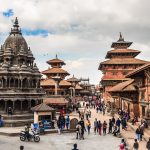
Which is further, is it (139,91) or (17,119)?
(17,119)

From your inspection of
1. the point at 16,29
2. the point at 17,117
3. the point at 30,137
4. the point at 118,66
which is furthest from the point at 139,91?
the point at 118,66

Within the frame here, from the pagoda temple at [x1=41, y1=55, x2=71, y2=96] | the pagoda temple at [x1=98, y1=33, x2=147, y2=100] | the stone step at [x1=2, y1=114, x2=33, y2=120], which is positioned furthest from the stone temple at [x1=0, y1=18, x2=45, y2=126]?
the pagoda temple at [x1=98, y1=33, x2=147, y2=100]

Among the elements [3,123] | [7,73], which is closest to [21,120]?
[3,123]

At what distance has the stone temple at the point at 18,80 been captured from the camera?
112 feet

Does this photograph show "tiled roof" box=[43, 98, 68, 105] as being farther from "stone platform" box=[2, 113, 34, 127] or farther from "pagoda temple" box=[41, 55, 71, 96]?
"stone platform" box=[2, 113, 34, 127]

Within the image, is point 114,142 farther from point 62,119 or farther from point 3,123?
point 3,123

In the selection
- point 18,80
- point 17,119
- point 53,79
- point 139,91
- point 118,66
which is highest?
point 118,66

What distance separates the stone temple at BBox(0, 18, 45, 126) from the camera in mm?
34031

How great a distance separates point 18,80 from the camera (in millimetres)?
34938

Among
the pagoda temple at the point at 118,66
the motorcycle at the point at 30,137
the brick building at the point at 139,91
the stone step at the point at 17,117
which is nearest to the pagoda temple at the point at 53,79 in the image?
the pagoda temple at the point at 118,66

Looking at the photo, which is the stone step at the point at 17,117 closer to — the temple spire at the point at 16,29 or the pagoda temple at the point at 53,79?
the temple spire at the point at 16,29

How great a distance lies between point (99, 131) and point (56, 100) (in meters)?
21.7

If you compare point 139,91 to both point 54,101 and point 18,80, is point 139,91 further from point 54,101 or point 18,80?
point 54,101

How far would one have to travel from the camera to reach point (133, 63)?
59.9m
